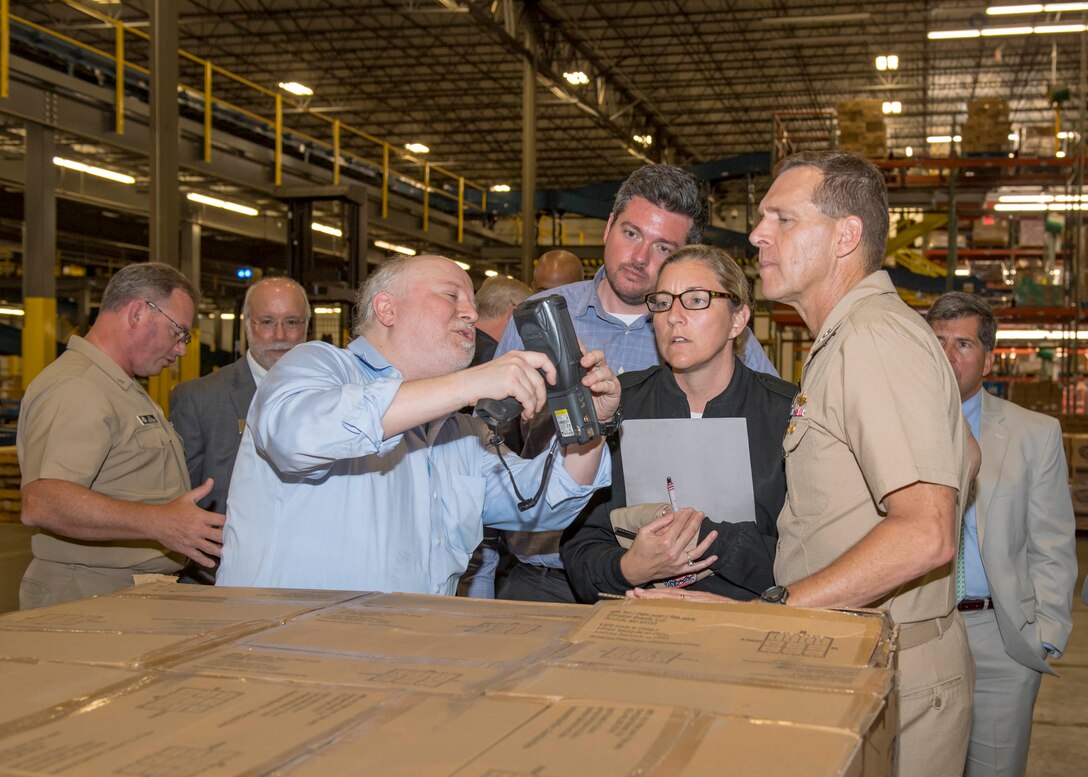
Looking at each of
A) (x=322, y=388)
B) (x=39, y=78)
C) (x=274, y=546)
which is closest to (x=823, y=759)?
(x=322, y=388)

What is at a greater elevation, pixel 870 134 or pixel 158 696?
pixel 870 134

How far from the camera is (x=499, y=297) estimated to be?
538 cm

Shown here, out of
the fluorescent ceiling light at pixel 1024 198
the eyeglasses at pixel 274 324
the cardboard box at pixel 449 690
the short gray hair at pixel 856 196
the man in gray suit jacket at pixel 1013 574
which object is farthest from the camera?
the fluorescent ceiling light at pixel 1024 198

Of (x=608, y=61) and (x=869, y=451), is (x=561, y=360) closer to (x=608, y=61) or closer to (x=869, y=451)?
(x=869, y=451)

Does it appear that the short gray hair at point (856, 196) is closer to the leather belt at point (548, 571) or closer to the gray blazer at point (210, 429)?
the leather belt at point (548, 571)

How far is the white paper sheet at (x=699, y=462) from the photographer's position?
246cm

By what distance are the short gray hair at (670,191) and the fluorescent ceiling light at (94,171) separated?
10859 millimetres

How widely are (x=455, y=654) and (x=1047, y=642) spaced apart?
2509mm

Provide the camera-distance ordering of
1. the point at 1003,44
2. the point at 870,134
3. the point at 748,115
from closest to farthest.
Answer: the point at 870,134, the point at 1003,44, the point at 748,115

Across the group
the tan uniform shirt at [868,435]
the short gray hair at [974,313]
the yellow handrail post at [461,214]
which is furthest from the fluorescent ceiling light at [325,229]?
the tan uniform shirt at [868,435]

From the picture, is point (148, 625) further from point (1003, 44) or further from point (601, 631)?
point (1003, 44)

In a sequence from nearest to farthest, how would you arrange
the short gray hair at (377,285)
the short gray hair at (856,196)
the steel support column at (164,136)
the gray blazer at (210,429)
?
the short gray hair at (856,196) → the short gray hair at (377,285) → the gray blazer at (210,429) → the steel support column at (164,136)

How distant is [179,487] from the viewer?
3.53 metres

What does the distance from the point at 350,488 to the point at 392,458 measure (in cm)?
13
